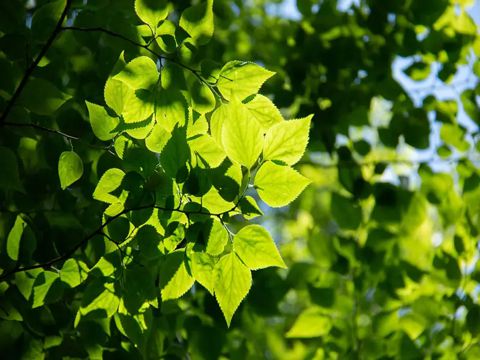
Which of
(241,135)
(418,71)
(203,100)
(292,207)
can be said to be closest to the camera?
(241,135)

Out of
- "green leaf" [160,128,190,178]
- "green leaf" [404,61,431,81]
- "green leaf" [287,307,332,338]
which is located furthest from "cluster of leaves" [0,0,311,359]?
"green leaf" [404,61,431,81]

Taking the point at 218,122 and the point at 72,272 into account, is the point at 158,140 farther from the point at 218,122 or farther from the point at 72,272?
the point at 72,272

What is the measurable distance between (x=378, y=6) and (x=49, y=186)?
A: 2.97 feet

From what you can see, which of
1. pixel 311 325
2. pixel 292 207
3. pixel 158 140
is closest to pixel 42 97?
pixel 158 140

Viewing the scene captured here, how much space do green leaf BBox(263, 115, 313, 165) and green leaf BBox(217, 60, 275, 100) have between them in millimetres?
65

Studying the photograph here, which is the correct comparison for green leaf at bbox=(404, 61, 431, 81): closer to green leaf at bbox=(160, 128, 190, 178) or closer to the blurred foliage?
the blurred foliage

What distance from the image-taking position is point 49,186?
879 mm

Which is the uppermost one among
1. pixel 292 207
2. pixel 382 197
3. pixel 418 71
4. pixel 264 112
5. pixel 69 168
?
pixel 264 112

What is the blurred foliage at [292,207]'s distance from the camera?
0.73 metres

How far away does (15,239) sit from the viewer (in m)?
0.73

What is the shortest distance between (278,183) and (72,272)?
0.32m

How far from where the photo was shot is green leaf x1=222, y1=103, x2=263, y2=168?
0.56 metres

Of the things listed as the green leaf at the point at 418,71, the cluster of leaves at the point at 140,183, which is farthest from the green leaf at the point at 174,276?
the green leaf at the point at 418,71

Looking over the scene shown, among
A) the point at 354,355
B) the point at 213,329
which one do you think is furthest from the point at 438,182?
the point at 213,329
